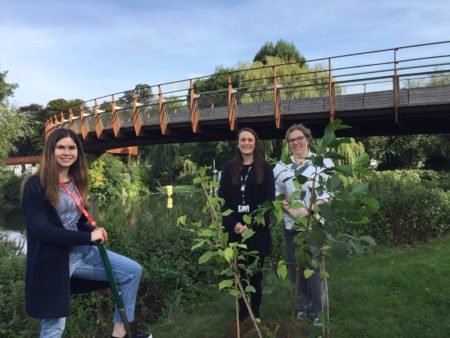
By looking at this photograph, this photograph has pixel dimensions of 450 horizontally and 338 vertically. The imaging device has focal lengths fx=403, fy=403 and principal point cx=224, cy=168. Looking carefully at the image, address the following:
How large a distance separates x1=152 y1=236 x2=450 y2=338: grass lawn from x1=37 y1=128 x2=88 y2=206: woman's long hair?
5.13ft

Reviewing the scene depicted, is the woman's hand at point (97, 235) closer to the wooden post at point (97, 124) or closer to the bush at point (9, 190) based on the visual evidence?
the wooden post at point (97, 124)

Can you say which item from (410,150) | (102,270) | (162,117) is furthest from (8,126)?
(410,150)

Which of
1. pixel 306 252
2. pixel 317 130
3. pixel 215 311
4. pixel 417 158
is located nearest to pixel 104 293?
pixel 215 311

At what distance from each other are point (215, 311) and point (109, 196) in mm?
28649

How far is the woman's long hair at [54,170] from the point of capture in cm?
237

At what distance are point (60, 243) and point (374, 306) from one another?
10.1 ft

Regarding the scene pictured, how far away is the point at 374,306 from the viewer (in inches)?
156

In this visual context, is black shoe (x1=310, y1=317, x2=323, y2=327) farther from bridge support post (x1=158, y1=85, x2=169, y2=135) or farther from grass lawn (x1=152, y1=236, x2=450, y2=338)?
bridge support post (x1=158, y1=85, x2=169, y2=135)

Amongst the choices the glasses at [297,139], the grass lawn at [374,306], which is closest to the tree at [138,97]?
the grass lawn at [374,306]

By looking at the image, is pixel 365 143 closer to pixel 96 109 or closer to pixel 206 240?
pixel 96 109

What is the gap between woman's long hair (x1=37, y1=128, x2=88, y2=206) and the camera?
7.77 ft

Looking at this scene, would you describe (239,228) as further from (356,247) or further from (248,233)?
(356,247)

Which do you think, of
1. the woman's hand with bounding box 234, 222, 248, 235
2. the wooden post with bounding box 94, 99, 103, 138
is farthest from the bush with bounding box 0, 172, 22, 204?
the woman's hand with bounding box 234, 222, 248, 235

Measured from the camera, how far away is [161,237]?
5.04 meters
